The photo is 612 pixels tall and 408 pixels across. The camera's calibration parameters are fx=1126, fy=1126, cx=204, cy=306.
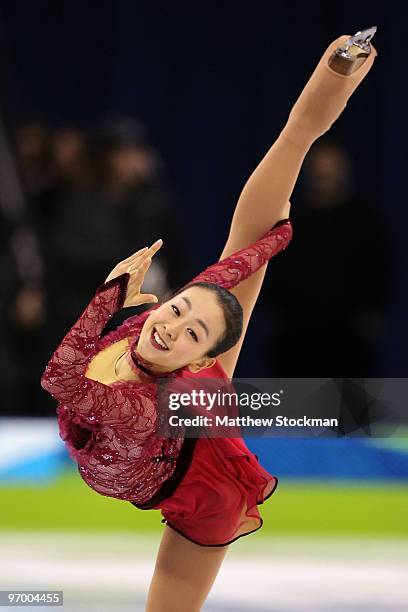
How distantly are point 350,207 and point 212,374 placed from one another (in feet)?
2.68

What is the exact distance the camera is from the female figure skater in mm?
1963

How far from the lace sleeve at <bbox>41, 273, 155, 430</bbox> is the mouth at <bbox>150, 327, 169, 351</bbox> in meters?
0.08

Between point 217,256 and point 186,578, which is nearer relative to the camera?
point 186,578

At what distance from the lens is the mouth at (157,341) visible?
1.98m

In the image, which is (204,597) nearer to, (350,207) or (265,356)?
(265,356)

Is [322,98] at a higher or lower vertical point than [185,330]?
higher

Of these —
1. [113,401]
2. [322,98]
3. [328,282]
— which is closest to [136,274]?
[113,401]

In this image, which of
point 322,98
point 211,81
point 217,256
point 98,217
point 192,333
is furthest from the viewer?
point 211,81

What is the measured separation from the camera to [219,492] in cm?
210

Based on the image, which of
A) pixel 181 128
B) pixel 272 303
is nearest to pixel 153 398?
pixel 272 303

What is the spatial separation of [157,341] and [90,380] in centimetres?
14

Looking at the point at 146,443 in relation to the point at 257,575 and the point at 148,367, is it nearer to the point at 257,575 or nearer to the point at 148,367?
the point at 148,367

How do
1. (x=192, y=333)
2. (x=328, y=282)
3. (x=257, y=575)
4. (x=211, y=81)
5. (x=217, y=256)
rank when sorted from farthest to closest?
1. (x=211, y=81)
2. (x=328, y=282)
3. (x=217, y=256)
4. (x=257, y=575)
5. (x=192, y=333)

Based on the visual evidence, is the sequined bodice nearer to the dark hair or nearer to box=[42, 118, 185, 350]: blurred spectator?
the dark hair
